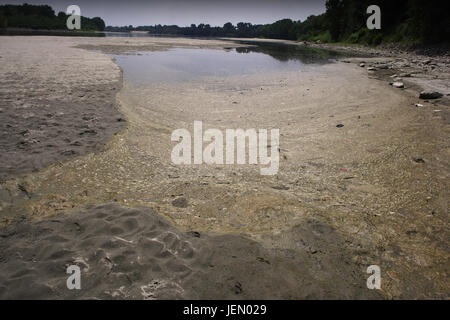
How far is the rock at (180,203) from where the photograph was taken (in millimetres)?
3868

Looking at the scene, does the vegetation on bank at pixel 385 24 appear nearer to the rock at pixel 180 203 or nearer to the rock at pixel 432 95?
the rock at pixel 432 95

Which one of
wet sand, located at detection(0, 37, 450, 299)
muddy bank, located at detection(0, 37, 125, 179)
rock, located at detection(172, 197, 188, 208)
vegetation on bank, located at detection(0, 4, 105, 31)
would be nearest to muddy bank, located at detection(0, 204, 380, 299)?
wet sand, located at detection(0, 37, 450, 299)

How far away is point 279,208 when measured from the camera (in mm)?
3748

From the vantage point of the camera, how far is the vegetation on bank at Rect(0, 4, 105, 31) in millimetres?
77750

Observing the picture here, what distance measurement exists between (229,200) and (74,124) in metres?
5.46

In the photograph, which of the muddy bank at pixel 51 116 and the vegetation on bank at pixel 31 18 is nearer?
the muddy bank at pixel 51 116

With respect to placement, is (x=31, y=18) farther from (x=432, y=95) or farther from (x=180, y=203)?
(x=432, y=95)

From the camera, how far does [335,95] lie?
10867 millimetres

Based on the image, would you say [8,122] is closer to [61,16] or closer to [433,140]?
[433,140]

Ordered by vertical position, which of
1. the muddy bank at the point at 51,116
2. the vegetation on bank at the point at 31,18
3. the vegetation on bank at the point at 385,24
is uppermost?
the vegetation on bank at the point at 31,18

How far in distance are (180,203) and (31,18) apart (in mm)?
113817

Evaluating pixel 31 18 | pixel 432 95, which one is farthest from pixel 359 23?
pixel 31 18

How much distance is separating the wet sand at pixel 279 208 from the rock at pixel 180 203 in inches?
1.3

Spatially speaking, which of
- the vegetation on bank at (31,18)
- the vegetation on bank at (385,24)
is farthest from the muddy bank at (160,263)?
the vegetation on bank at (31,18)
